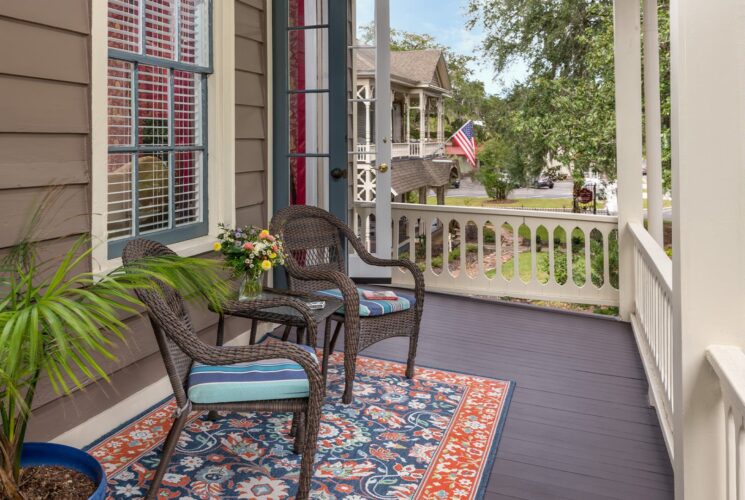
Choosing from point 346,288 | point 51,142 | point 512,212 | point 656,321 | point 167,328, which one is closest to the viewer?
point 167,328

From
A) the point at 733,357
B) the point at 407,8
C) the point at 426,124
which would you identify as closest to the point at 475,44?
the point at 426,124

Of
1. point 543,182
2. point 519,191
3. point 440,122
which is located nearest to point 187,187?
point 543,182

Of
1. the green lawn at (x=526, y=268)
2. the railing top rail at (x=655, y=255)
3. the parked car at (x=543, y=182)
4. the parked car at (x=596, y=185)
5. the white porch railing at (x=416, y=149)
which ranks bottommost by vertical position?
the green lawn at (x=526, y=268)

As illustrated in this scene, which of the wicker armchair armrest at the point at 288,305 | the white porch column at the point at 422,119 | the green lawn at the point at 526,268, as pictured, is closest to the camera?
the wicker armchair armrest at the point at 288,305

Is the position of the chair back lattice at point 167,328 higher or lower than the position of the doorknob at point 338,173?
lower

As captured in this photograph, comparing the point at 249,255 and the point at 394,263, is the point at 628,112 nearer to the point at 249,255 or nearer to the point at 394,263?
the point at 394,263

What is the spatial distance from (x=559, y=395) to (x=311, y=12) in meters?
2.84

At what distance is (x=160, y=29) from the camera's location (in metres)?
2.96

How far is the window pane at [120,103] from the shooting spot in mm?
2660

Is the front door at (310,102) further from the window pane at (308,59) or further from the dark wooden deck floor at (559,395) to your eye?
the dark wooden deck floor at (559,395)

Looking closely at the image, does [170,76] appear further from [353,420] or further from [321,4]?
[353,420]

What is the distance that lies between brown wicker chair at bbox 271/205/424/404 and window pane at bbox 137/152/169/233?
1.90 ft

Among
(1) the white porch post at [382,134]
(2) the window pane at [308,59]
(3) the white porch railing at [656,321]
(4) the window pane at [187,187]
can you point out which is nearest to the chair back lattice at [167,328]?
(4) the window pane at [187,187]

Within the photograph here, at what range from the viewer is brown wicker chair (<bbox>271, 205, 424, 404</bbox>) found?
9.37 feet
